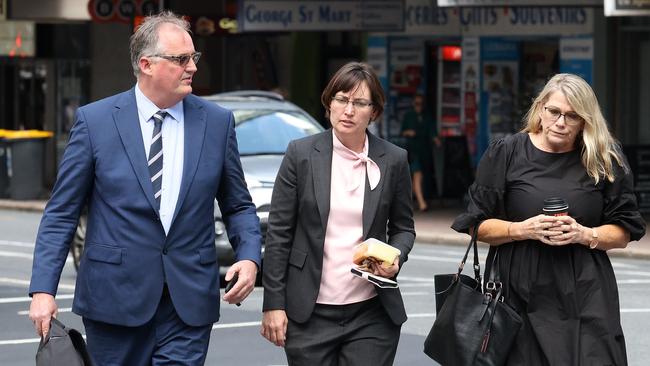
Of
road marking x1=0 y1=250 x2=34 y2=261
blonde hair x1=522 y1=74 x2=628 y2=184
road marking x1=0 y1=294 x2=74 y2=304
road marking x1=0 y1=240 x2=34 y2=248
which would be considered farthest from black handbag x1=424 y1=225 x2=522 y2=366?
road marking x1=0 y1=240 x2=34 y2=248

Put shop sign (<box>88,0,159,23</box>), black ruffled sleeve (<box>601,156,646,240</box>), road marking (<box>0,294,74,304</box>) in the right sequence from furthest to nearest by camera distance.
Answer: shop sign (<box>88,0,159,23</box>), road marking (<box>0,294,74,304</box>), black ruffled sleeve (<box>601,156,646,240</box>)

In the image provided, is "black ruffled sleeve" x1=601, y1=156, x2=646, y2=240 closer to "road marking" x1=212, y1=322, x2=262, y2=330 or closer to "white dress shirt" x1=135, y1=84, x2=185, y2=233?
"white dress shirt" x1=135, y1=84, x2=185, y2=233

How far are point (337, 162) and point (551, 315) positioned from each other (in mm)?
1038

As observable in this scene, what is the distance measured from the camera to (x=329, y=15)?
2648 centimetres

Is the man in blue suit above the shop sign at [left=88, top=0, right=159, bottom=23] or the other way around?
the other way around

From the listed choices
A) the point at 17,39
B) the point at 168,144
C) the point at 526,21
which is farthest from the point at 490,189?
the point at 17,39

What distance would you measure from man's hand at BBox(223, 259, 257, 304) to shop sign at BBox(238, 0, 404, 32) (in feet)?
66.7

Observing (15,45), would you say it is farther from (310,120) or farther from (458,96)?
(310,120)

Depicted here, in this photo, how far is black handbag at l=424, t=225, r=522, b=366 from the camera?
6281 mm

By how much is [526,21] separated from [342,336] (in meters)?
20.6

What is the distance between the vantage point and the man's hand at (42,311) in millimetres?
5809

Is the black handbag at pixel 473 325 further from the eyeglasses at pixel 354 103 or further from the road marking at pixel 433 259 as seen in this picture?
the road marking at pixel 433 259

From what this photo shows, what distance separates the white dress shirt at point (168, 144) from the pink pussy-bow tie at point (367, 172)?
2.27 ft

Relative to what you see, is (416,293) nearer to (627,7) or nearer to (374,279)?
(627,7)
